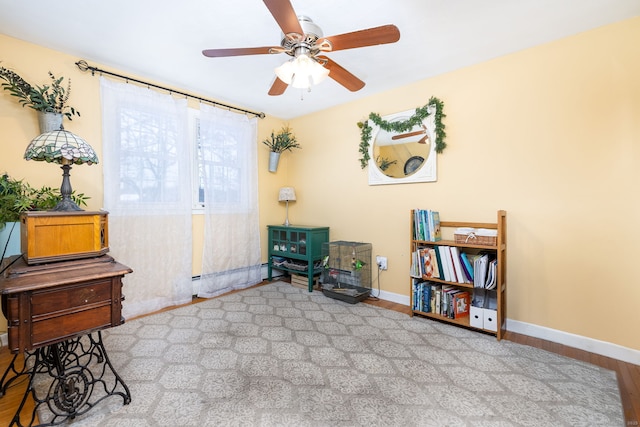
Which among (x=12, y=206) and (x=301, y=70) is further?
(x=12, y=206)

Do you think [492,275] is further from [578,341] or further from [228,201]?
[228,201]

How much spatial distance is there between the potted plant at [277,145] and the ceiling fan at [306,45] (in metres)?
2.10

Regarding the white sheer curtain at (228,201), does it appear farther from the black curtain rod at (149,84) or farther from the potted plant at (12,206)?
the potted plant at (12,206)

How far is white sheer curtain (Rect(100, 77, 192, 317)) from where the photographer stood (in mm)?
2670

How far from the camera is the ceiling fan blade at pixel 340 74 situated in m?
1.85

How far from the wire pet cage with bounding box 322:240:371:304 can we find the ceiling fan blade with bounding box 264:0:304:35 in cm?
227

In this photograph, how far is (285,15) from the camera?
4.61 feet

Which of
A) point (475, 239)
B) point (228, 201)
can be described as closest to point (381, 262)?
point (475, 239)

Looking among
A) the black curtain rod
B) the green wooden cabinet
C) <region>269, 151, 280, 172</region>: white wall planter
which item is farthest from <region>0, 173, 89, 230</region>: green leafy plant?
<region>269, 151, 280, 172</region>: white wall planter

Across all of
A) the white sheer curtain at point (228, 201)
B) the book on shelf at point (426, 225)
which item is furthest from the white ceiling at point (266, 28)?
the book on shelf at point (426, 225)

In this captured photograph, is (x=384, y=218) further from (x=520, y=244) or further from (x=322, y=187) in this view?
(x=520, y=244)

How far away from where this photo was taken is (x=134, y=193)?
2789mm

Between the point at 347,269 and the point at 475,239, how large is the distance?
1.45 m

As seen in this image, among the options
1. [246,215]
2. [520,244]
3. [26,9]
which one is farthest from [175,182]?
[520,244]
